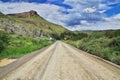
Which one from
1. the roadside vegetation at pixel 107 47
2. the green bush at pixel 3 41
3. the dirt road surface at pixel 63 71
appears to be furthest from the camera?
the green bush at pixel 3 41

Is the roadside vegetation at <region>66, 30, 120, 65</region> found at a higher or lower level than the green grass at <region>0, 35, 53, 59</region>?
higher

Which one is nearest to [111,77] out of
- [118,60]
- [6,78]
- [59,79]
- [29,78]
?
[59,79]

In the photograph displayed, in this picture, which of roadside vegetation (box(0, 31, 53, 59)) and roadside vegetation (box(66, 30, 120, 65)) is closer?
roadside vegetation (box(66, 30, 120, 65))

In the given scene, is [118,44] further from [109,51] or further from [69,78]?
[69,78]

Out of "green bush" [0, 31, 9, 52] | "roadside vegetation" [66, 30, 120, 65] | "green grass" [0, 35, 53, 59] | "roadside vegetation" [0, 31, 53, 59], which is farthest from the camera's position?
"green bush" [0, 31, 9, 52]

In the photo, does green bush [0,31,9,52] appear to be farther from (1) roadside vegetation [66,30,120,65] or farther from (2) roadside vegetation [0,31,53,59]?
(1) roadside vegetation [66,30,120,65]

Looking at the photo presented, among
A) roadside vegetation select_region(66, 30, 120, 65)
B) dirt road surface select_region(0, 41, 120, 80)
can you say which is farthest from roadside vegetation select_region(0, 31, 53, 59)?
dirt road surface select_region(0, 41, 120, 80)

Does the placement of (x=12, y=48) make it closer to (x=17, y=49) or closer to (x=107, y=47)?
(x=17, y=49)

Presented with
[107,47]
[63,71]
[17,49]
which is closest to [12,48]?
[17,49]

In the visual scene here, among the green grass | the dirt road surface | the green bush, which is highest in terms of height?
the green bush

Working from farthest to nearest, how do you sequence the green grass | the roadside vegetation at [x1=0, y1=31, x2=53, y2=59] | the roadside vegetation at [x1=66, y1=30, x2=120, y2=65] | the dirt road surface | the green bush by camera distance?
the green bush
the roadside vegetation at [x1=0, y1=31, x2=53, y2=59]
the green grass
the roadside vegetation at [x1=66, y1=30, x2=120, y2=65]
the dirt road surface

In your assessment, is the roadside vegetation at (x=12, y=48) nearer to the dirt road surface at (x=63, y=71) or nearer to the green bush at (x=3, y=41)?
the green bush at (x=3, y=41)

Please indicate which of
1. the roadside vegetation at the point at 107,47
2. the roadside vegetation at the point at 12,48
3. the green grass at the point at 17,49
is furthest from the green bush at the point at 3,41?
the roadside vegetation at the point at 107,47

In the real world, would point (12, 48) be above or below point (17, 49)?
above
